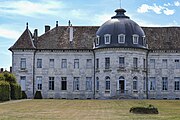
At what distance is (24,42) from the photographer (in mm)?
59594

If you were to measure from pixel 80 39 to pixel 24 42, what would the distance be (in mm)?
7562

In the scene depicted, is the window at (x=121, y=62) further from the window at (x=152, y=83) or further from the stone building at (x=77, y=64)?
the window at (x=152, y=83)

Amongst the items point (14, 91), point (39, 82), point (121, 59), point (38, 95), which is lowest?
point (38, 95)

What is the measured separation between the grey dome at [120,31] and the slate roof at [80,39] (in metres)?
2.90

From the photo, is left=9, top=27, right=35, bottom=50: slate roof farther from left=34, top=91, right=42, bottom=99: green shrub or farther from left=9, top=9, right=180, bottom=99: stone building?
left=34, top=91, right=42, bottom=99: green shrub

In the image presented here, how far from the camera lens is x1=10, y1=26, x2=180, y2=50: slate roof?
59.6 m

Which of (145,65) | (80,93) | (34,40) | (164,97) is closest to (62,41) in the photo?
(34,40)

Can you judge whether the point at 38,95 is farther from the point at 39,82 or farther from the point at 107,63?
the point at 107,63

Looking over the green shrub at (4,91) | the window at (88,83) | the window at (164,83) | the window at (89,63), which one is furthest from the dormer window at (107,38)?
the green shrub at (4,91)

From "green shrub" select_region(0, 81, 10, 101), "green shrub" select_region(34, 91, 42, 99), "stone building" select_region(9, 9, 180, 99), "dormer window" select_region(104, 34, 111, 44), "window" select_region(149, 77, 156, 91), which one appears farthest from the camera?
"window" select_region(149, 77, 156, 91)

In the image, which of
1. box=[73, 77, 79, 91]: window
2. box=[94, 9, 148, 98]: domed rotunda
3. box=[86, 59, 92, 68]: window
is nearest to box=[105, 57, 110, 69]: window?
box=[94, 9, 148, 98]: domed rotunda

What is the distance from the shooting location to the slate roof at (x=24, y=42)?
59.0 meters

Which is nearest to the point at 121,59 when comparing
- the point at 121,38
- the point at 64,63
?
the point at 121,38

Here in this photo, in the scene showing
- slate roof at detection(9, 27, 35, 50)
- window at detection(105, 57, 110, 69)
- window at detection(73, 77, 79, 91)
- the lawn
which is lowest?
the lawn
